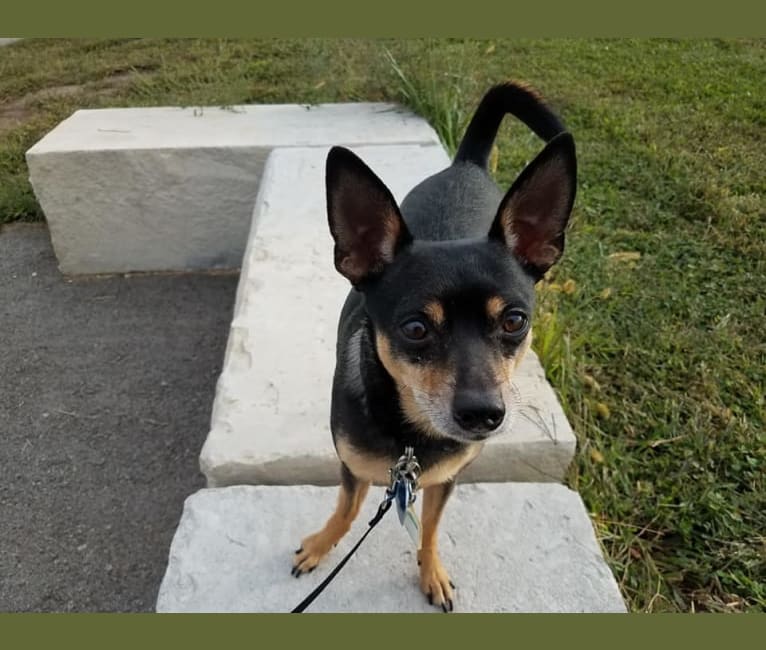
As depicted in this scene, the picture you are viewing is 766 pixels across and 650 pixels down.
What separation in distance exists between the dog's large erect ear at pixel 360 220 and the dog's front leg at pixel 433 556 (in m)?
0.82

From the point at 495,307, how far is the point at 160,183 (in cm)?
400

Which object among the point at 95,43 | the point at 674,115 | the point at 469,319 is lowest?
the point at 95,43

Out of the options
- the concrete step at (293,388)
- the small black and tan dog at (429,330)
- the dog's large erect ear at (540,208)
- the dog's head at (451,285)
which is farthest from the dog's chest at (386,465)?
the dog's large erect ear at (540,208)

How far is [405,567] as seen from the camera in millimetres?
2518

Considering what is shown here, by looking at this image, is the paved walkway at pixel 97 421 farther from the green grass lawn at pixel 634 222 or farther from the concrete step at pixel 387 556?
the green grass lawn at pixel 634 222

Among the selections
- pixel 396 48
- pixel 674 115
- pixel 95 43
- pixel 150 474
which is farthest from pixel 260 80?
pixel 150 474

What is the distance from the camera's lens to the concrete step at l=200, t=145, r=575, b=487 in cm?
279

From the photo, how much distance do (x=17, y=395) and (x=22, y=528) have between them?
1.13 meters

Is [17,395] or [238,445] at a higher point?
[238,445]

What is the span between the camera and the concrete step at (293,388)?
279cm

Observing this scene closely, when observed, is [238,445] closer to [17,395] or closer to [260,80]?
[17,395]

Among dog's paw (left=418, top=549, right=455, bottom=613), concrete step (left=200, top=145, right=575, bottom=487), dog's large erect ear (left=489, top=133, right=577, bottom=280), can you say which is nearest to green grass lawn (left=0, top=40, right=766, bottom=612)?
concrete step (left=200, top=145, right=575, bottom=487)

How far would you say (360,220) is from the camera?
6.95ft

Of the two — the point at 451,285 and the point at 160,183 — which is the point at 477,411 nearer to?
the point at 451,285
